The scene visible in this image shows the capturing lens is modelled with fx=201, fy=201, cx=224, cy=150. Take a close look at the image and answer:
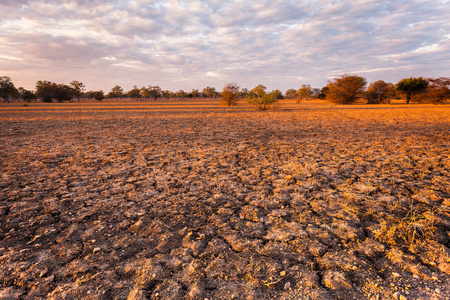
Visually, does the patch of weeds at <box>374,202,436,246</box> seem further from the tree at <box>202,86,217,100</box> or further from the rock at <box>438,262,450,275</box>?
the tree at <box>202,86,217,100</box>

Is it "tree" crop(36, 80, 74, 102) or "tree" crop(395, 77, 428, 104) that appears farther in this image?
"tree" crop(36, 80, 74, 102)

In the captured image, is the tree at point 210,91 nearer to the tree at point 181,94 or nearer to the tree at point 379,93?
the tree at point 181,94

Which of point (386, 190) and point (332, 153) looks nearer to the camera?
point (386, 190)

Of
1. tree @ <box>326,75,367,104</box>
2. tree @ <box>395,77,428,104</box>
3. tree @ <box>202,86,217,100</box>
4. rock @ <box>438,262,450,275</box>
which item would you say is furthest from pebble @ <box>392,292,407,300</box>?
tree @ <box>202,86,217,100</box>

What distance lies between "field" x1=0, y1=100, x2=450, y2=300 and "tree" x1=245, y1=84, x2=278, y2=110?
20.5 meters

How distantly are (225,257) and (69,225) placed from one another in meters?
2.50

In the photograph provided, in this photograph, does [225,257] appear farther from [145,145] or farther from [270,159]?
[145,145]

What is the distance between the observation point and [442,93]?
93.8 feet

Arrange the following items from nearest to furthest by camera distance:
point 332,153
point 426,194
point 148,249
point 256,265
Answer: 1. point 256,265
2. point 148,249
3. point 426,194
4. point 332,153

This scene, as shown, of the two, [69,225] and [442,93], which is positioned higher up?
[442,93]

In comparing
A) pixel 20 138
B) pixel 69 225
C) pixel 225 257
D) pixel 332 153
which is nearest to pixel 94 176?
pixel 69 225

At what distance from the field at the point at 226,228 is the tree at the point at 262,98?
20466 mm

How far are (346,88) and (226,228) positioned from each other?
40058 millimetres

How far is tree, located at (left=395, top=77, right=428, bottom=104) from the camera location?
33125 mm
